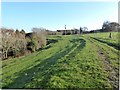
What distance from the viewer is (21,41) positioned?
8.30 metres

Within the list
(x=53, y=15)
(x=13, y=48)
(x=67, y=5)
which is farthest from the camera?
(x=13, y=48)

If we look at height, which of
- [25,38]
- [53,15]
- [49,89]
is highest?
[53,15]

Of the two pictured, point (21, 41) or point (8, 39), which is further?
point (8, 39)

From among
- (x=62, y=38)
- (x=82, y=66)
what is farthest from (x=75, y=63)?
(x=62, y=38)

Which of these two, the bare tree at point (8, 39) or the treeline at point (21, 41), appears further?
the bare tree at point (8, 39)

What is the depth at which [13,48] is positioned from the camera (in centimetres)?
814

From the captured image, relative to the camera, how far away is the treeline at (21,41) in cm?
773

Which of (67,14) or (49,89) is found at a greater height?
(67,14)

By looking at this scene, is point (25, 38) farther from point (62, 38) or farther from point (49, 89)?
point (49, 89)

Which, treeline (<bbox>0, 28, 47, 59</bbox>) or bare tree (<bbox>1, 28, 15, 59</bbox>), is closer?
treeline (<bbox>0, 28, 47, 59</bbox>)

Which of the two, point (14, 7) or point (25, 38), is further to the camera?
point (25, 38)

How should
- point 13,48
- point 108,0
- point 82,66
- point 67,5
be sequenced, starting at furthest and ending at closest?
point 13,48
point 67,5
point 82,66
point 108,0

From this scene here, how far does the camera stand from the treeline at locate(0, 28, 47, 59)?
305 inches

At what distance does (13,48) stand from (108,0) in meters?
5.73
